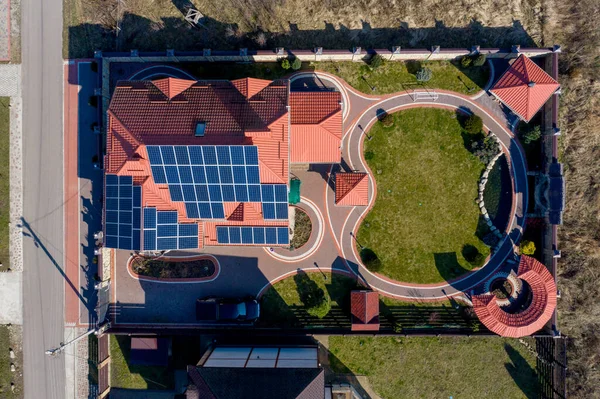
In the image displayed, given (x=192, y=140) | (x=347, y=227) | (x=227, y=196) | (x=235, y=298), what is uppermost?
(x=192, y=140)

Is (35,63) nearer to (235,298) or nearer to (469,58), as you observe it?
(235,298)

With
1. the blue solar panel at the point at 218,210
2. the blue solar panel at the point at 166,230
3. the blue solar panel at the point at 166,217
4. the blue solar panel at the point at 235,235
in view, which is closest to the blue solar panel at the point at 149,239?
the blue solar panel at the point at 166,230

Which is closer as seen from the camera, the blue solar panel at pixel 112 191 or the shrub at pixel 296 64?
the blue solar panel at pixel 112 191

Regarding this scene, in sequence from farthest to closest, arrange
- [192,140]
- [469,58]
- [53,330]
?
[53,330]
[469,58]
[192,140]

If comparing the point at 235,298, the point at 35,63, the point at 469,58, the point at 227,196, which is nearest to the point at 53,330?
the point at 235,298

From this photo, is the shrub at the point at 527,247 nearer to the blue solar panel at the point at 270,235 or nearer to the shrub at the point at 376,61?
the shrub at the point at 376,61

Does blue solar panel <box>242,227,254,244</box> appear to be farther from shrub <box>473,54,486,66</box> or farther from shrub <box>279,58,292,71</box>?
shrub <box>473,54,486,66</box>

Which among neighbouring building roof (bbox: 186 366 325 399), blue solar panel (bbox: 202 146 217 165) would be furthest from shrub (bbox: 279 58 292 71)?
neighbouring building roof (bbox: 186 366 325 399)
